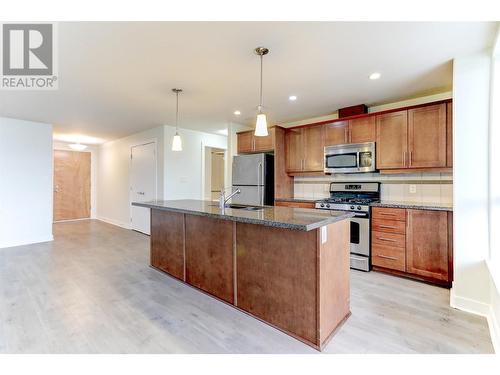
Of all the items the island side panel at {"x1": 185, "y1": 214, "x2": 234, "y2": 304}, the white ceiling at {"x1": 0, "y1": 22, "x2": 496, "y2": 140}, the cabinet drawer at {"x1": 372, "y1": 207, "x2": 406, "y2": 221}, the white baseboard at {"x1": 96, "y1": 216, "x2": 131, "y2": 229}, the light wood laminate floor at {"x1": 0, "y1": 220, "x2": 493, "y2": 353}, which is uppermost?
the white ceiling at {"x1": 0, "y1": 22, "x2": 496, "y2": 140}

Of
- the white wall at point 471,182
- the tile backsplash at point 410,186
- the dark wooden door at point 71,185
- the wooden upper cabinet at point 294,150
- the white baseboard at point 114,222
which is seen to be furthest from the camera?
the dark wooden door at point 71,185

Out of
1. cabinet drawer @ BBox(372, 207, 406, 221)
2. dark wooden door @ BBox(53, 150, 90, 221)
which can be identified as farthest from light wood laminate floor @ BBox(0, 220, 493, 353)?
dark wooden door @ BBox(53, 150, 90, 221)

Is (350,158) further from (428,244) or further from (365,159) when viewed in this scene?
(428,244)

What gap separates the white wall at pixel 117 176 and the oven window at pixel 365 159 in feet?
12.1

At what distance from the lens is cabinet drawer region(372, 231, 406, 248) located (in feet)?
9.93

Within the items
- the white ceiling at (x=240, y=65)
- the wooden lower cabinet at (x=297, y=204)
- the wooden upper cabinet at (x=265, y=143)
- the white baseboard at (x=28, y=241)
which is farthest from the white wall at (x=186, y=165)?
the white baseboard at (x=28, y=241)

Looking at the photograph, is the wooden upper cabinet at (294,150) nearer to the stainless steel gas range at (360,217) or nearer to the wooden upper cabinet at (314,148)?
the wooden upper cabinet at (314,148)

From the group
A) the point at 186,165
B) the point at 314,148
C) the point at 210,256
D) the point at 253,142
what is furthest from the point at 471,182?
the point at 186,165

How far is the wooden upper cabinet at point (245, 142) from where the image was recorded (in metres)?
4.62

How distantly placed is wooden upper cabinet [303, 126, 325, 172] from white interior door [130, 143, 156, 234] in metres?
3.12

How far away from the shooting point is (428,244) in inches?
Result: 112

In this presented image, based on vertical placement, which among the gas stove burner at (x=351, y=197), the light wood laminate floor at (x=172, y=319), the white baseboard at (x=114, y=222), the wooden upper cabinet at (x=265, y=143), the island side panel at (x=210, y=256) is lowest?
the light wood laminate floor at (x=172, y=319)

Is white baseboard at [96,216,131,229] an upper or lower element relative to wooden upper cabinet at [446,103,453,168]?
lower

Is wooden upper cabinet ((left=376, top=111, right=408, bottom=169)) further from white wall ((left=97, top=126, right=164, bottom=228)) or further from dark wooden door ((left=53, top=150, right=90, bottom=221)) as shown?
dark wooden door ((left=53, top=150, right=90, bottom=221))
